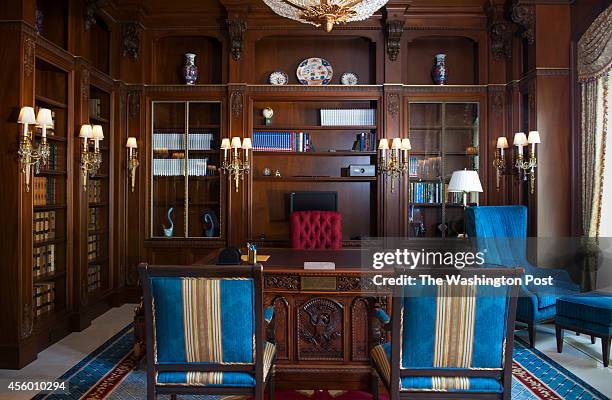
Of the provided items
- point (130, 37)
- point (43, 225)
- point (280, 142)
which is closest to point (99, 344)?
point (43, 225)

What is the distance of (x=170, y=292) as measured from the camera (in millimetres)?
2033

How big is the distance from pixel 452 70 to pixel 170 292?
16.2 feet

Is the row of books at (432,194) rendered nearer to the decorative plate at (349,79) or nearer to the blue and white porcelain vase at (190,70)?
the decorative plate at (349,79)

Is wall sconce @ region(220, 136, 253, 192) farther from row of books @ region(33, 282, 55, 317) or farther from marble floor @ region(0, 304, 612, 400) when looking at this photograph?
row of books @ region(33, 282, 55, 317)

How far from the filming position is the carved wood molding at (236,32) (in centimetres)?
544

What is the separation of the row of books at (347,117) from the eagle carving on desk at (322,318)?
2994mm

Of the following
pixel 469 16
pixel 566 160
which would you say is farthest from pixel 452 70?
pixel 566 160

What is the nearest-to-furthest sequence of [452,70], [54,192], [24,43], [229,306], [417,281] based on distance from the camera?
1. [417,281]
2. [229,306]
3. [24,43]
4. [54,192]
5. [452,70]

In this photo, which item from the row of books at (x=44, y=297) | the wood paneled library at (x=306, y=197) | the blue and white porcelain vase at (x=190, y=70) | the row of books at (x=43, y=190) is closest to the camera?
the wood paneled library at (x=306, y=197)

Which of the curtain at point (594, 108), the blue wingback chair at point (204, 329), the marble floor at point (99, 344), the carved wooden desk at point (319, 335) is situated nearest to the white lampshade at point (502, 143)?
the curtain at point (594, 108)

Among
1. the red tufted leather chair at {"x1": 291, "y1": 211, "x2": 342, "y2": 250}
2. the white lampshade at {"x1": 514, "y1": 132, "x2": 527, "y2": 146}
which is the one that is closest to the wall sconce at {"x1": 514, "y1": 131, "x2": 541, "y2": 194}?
the white lampshade at {"x1": 514, "y1": 132, "x2": 527, "y2": 146}

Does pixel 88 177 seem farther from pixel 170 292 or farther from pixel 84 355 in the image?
pixel 170 292

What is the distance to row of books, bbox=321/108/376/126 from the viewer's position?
→ 18.5 feet

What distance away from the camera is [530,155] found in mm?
4832
